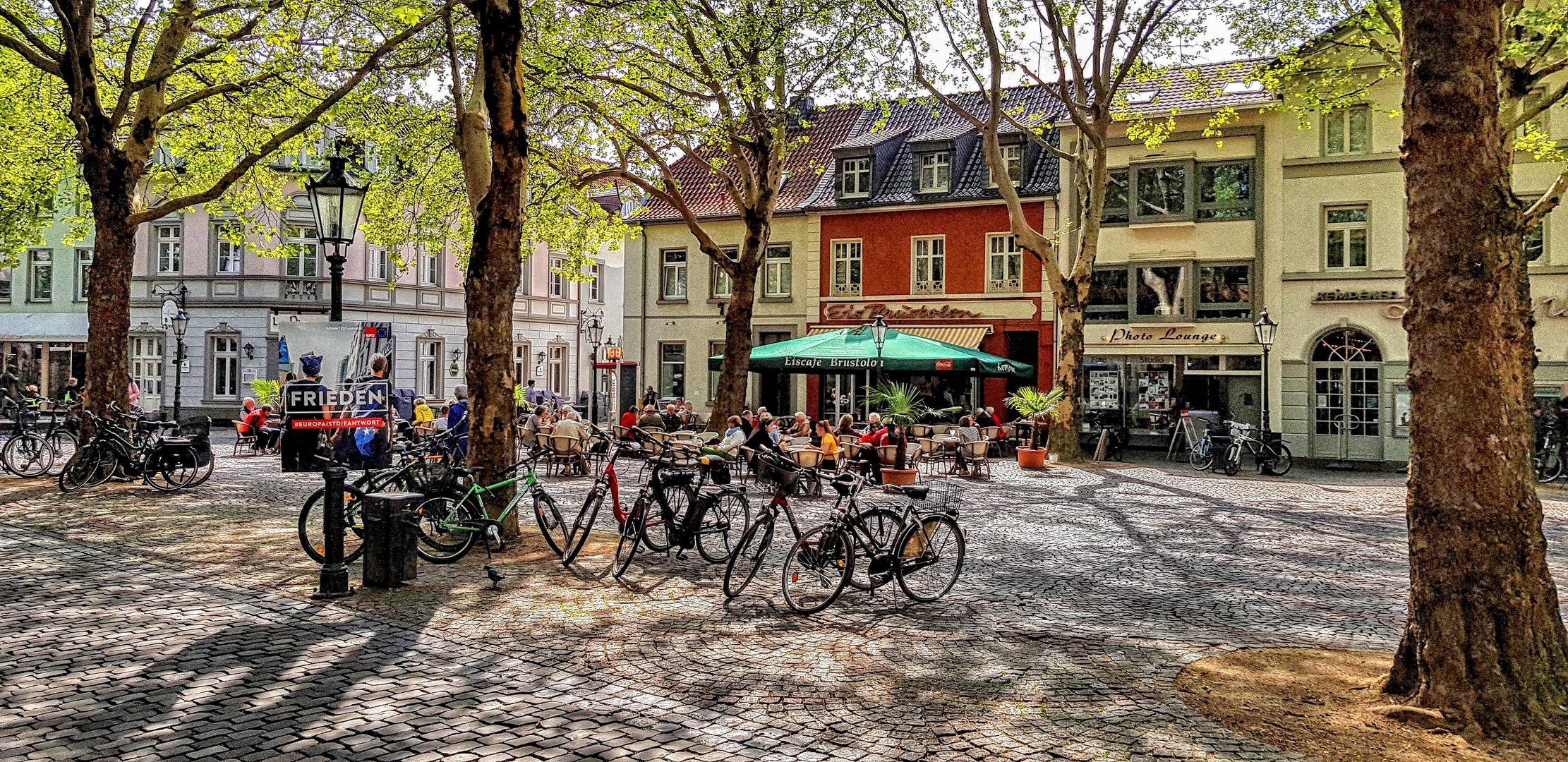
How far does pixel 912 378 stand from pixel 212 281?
73.4ft

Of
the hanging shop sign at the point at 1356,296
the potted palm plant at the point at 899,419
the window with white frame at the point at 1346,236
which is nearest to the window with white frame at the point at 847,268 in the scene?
the potted palm plant at the point at 899,419

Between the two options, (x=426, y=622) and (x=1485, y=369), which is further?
(x=426, y=622)

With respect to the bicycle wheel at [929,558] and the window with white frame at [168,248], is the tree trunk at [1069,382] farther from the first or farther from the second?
the window with white frame at [168,248]

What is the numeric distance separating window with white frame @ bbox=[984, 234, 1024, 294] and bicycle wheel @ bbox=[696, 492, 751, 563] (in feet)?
69.5

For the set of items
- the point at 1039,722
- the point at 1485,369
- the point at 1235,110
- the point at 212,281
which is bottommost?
the point at 1039,722

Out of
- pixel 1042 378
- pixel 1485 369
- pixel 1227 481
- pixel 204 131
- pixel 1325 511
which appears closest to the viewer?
pixel 1485 369

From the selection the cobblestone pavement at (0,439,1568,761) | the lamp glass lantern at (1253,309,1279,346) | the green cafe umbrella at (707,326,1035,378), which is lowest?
the cobblestone pavement at (0,439,1568,761)

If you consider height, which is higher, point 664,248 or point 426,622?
point 664,248

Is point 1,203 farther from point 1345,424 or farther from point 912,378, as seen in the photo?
point 1345,424

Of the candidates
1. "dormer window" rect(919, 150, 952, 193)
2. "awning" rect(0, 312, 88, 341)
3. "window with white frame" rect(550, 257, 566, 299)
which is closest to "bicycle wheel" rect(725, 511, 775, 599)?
"dormer window" rect(919, 150, 952, 193)

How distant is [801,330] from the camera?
3222 cm

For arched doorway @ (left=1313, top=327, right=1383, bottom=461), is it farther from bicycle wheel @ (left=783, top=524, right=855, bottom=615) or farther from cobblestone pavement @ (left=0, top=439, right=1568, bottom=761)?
bicycle wheel @ (left=783, top=524, right=855, bottom=615)

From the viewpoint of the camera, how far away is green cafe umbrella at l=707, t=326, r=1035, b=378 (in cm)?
2080

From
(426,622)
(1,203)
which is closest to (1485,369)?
(426,622)
